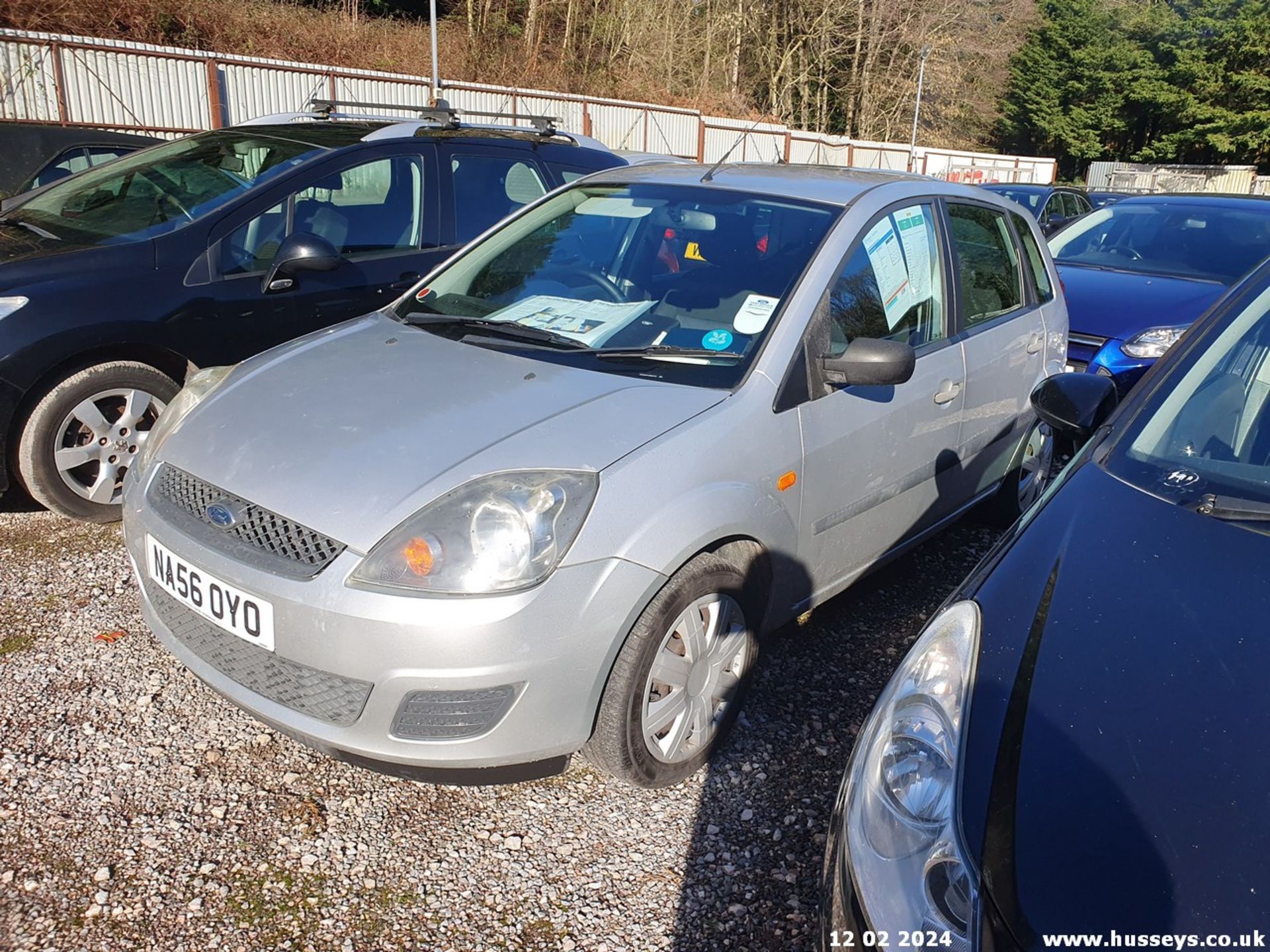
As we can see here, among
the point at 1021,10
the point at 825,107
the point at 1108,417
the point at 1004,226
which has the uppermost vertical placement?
the point at 1021,10

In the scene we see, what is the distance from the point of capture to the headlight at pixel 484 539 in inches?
85.7

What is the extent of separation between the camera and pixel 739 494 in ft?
8.43

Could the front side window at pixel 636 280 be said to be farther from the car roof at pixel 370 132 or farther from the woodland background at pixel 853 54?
the woodland background at pixel 853 54

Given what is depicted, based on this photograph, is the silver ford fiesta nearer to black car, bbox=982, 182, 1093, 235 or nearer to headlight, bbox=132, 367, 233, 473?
headlight, bbox=132, 367, 233, 473

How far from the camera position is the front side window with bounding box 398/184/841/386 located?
2906 millimetres

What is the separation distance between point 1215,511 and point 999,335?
210cm

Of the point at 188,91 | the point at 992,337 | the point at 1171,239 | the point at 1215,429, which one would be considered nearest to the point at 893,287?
the point at 992,337

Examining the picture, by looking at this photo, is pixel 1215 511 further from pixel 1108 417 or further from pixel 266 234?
pixel 266 234

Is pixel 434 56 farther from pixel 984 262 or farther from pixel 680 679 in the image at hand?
pixel 680 679

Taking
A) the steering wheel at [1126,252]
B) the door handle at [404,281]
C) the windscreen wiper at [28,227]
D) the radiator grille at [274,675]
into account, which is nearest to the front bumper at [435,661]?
the radiator grille at [274,675]

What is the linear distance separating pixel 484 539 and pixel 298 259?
2.56 meters

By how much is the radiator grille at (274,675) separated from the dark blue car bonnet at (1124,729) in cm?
141

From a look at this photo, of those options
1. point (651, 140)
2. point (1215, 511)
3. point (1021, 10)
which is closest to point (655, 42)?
point (651, 140)

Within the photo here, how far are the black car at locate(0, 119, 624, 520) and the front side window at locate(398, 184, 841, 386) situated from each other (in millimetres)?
1196
